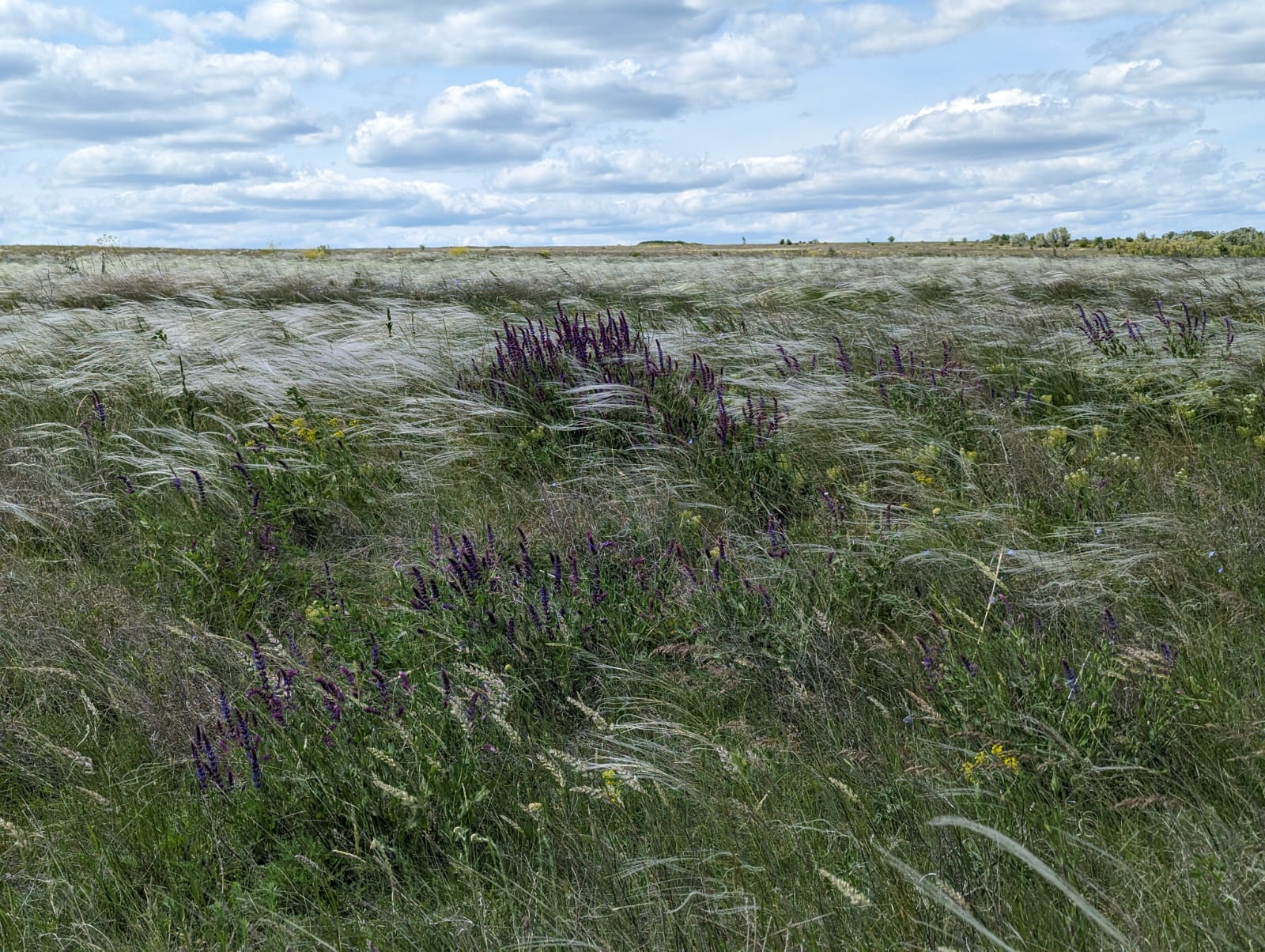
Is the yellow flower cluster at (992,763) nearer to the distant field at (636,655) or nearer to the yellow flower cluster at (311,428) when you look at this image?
the distant field at (636,655)

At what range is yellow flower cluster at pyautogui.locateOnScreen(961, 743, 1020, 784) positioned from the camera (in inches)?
71.6

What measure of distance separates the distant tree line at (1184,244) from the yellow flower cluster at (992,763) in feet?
86.0

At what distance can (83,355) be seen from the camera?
5844 mm

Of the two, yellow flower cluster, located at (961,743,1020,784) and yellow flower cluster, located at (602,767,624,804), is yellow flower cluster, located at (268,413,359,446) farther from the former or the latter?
yellow flower cluster, located at (961,743,1020,784)

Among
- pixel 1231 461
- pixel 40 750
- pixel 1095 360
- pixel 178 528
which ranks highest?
pixel 1095 360

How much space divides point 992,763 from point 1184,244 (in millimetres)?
37583

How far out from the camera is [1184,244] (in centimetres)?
3303

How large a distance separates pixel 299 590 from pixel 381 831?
1368 millimetres

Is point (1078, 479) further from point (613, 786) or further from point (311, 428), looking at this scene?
point (311, 428)

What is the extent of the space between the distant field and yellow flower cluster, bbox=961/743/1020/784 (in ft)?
0.05

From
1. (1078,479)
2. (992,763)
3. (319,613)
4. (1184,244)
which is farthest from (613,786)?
(1184,244)

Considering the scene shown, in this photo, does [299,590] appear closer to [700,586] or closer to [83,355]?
[700,586]

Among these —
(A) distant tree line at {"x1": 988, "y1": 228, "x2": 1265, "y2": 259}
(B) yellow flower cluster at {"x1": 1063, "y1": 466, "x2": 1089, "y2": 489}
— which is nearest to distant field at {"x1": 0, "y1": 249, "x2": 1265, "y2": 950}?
(B) yellow flower cluster at {"x1": 1063, "y1": 466, "x2": 1089, "y2": 489}

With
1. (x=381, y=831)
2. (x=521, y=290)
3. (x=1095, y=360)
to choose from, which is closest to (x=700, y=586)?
(x=381, y=831)
